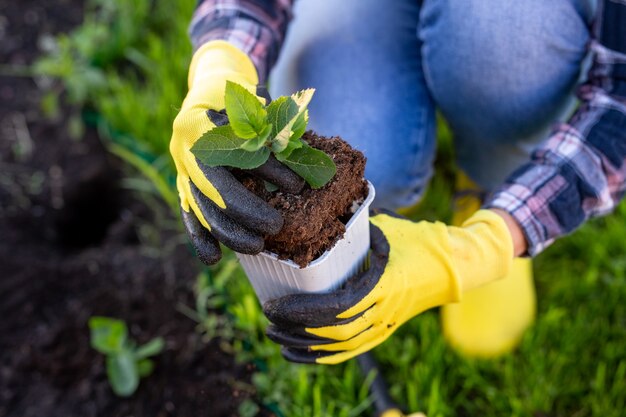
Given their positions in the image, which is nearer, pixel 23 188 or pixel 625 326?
pixel 625 326

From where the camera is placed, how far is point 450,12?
1.31 metres

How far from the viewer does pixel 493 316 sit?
1559mm

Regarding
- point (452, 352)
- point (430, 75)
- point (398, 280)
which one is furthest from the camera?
point (452, 352)

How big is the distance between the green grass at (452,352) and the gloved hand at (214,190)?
1.50 feet

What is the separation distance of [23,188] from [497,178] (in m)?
1.40

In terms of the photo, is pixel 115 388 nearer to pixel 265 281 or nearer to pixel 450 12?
Result: pixel 265 281

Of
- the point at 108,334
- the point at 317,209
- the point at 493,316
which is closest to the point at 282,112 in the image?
the point at 317,209

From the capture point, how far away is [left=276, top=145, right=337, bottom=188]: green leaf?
0.92 m

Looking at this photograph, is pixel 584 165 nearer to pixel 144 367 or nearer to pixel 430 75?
pixel 430 75

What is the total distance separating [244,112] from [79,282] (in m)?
1.04

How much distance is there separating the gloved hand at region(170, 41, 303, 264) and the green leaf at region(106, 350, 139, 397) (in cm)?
55

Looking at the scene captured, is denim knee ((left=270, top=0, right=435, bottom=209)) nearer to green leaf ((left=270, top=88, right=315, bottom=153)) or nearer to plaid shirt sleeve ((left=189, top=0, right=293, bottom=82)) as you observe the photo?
plaid shirt sleeve ((left=189, top=0, right=293, bottom=82))

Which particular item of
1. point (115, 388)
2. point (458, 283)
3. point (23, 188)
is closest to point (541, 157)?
point (458, 283)

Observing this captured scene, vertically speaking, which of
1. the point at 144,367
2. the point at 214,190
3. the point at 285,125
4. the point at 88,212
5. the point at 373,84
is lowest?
the point at 88,212
